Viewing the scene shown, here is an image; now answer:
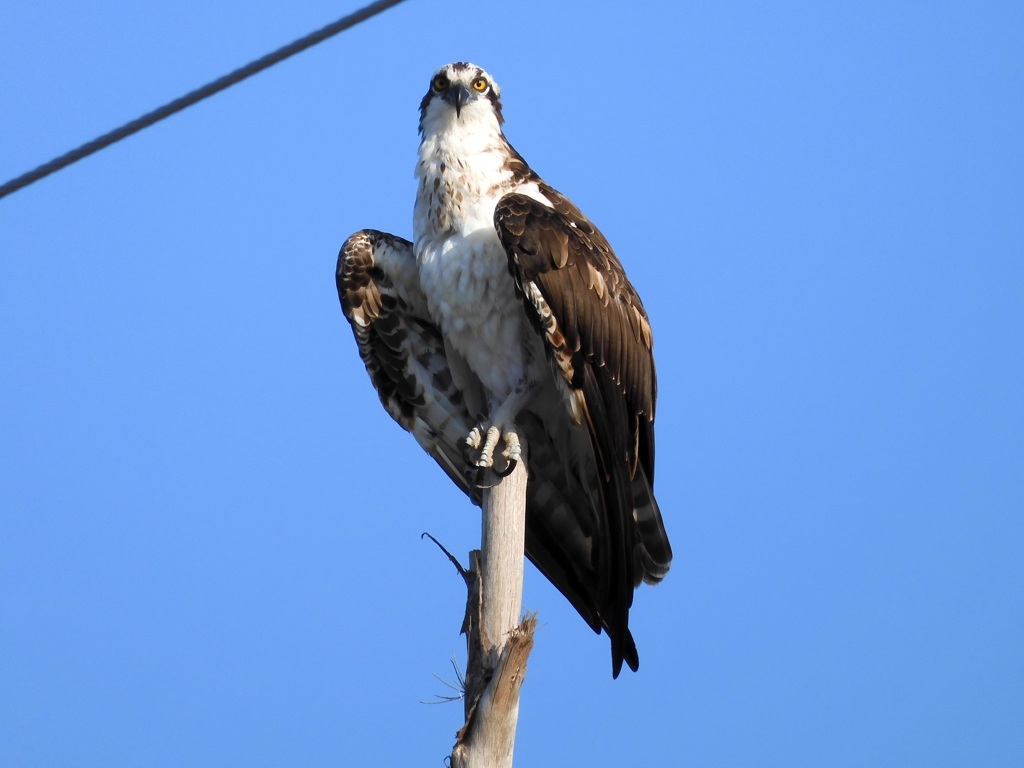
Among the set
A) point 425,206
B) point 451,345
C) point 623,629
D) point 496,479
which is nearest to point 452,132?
point 425,206

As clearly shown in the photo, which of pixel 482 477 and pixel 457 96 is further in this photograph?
pixel 457 96

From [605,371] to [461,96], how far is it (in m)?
1.69

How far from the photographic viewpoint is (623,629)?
573 cm

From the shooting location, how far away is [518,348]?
6055 mm

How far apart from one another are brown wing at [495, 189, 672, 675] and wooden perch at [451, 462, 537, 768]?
19.8 inches

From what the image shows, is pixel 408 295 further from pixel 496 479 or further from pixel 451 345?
pixel 496 479

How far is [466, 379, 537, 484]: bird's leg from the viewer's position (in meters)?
5.75

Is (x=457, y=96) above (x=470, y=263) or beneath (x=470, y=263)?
above

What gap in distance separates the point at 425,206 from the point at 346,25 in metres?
2.33

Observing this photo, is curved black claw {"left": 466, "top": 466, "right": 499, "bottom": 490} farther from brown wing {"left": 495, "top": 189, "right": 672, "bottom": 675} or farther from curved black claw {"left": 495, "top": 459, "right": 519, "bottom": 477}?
brown wing {"left": 495, "top": 189, "right": 672, "bottom": 675}

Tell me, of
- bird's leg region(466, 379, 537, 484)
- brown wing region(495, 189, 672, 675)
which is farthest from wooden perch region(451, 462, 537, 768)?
brown wing region(495, 189, 672, 675)

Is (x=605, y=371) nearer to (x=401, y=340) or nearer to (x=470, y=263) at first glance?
(x=470, y=263)

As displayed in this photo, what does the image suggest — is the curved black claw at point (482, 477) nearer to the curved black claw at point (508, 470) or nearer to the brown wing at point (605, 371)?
the curved black claw at point (508, 470)

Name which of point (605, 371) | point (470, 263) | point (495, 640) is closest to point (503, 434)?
point (605, 371)
